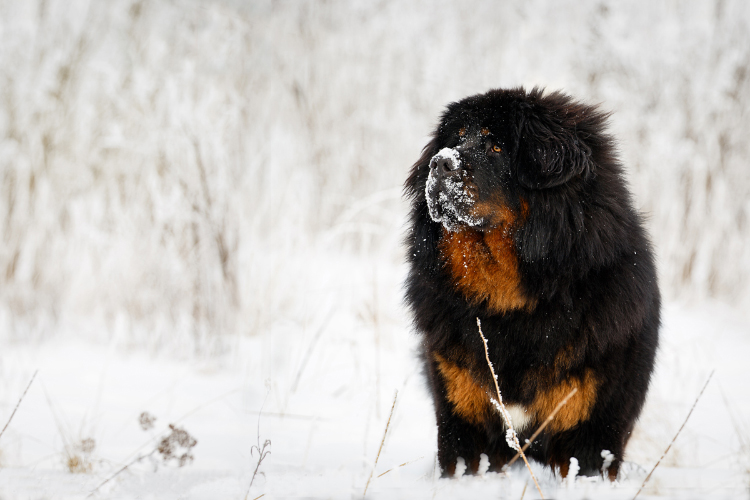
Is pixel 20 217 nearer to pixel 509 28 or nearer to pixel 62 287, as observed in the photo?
pixel 62 287

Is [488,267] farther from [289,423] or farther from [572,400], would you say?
[289,423]

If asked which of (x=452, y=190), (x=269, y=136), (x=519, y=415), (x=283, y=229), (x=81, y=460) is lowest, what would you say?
(x=81, y=460)

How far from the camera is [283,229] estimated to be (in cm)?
504

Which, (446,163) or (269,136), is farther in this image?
(269,136)

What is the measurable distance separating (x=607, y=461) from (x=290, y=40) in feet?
23.2

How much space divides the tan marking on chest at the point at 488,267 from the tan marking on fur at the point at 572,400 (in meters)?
0.36

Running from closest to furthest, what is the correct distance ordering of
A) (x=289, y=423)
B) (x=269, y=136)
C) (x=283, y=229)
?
1. (x=289, y=423)
2. (x=283, y=229)
3. (x=269, y=136)

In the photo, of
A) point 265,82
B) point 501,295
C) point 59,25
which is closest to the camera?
point 501,295

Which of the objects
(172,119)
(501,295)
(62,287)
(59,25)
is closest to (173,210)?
(172,119)

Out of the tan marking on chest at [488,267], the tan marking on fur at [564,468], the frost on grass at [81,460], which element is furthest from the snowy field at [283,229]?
the tan marking on chest at [488,267]

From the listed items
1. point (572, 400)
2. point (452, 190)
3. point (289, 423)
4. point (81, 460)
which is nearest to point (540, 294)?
point (572, 400)

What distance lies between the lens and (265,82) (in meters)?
6.45

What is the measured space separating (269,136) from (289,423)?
335 cm

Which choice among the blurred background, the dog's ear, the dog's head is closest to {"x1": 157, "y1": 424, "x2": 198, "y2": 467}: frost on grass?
the dog's head
